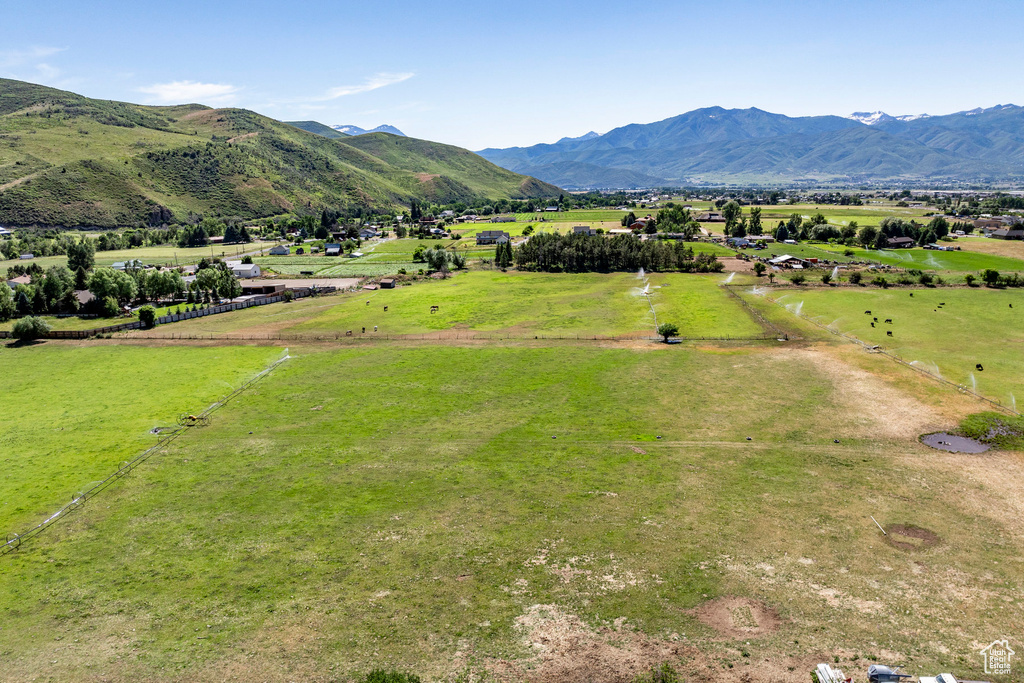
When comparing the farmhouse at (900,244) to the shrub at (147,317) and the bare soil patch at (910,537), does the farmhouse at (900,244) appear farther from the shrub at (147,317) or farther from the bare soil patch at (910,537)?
the shrub at (147,317)

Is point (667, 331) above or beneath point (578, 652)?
above

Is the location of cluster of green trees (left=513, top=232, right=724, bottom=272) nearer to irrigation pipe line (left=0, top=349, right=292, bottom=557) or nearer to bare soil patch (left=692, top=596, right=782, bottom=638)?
irrigation pipe line (left=0, top=349, right=292, bottom=557)

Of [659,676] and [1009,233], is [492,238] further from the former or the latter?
[659,676]

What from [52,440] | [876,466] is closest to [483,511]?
[876,466]

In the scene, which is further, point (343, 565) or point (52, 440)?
point (52, 440)

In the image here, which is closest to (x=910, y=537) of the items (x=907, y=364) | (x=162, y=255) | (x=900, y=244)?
(x=907, y=364)

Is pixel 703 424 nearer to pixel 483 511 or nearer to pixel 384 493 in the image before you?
pixel 483 511
